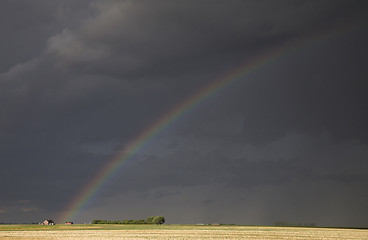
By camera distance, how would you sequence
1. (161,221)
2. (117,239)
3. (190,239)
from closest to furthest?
(190,239) → (117,239) → (161,221)

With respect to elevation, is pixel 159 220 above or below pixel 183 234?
above

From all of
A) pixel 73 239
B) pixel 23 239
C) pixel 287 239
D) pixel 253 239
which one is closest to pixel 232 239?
pixel 253 239

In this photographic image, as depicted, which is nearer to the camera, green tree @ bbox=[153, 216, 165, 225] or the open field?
the open field

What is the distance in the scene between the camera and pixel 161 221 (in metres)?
194

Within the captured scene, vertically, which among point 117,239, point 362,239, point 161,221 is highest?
point 161,221

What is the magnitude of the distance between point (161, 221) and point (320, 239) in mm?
132583

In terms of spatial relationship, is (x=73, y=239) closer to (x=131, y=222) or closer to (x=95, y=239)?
(x=95, y=239)

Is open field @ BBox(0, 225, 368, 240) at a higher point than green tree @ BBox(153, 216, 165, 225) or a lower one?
lower

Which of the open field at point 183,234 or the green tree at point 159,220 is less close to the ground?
the green tree at point 159,220

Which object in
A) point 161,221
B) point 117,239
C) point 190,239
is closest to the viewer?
point 190,239

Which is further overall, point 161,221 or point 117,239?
point 161,221

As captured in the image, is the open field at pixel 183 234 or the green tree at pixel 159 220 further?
the green tree at pixel 159 220

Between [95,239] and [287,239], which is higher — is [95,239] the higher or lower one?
the higher one

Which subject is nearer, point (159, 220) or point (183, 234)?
point (183, 234)
